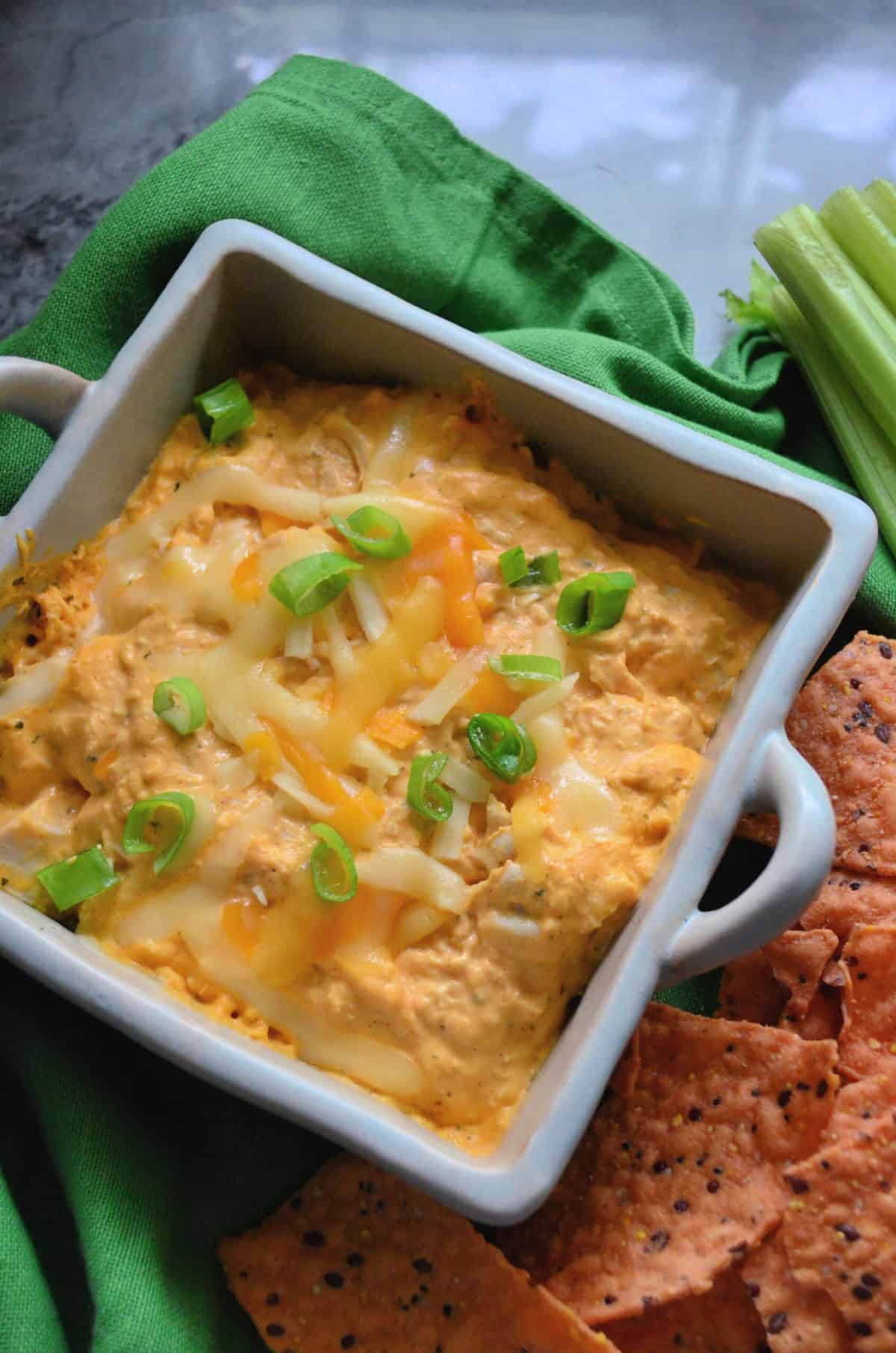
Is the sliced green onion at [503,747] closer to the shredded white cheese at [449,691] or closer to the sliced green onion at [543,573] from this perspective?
the shredded white cheese at [449,691]

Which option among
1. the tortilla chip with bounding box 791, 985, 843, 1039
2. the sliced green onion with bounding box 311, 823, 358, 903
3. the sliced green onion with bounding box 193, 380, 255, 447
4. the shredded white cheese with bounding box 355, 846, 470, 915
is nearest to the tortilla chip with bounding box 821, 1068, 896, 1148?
the tortilla chip with bounding box 791, 985, 843, 1039

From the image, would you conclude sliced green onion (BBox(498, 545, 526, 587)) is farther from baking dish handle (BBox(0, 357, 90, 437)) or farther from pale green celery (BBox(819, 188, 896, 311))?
pale green celery (BBox(819, 188, 896, 311))

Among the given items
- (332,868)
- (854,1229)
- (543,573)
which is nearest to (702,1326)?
(854,1229)

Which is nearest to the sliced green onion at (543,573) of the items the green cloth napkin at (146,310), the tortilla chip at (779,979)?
the green cloth napkin at (146,310)

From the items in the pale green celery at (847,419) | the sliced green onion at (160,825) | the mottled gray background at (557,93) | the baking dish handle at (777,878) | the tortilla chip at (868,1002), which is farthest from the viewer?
the mottled gray background at (557,93)

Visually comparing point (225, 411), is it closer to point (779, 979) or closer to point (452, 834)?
point (452, 834)

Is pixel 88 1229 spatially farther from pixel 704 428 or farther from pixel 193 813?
pixel 704 428

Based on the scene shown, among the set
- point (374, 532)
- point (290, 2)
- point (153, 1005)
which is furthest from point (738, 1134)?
point (290, 2)
